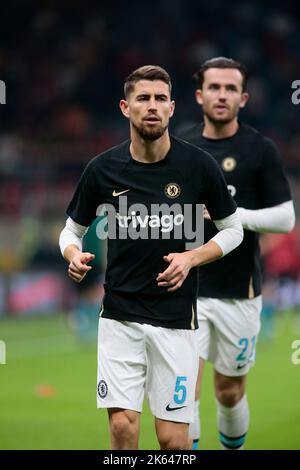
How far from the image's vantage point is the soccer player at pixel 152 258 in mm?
4801

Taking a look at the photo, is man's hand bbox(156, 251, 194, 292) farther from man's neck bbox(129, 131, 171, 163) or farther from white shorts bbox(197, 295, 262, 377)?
white shorts bbox(197, 295, 262, 377)

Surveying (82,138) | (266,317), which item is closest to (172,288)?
(266,317)

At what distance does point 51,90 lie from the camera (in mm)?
22000

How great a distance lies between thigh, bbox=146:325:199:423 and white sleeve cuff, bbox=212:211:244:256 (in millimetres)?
483

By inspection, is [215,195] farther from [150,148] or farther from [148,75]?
[148,75]

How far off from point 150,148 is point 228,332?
5.58 feet

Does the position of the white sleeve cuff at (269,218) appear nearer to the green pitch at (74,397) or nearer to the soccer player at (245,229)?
the soccer player at (245,229)

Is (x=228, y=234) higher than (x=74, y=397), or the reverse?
(x=228, y=234)

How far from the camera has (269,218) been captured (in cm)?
590

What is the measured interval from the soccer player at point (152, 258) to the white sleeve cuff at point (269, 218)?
83cm

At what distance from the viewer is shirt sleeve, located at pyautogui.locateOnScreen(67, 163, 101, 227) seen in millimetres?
4992

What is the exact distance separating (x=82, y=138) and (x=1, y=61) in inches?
121

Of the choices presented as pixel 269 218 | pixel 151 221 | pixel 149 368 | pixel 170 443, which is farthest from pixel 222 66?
pixel 170 443

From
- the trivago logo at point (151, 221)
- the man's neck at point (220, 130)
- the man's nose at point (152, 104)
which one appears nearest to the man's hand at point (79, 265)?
the trivago logo at point (151, 221)
